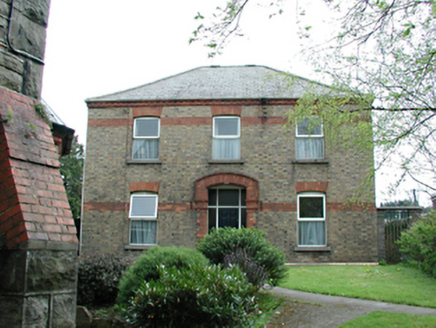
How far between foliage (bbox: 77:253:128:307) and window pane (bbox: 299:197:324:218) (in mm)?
10541

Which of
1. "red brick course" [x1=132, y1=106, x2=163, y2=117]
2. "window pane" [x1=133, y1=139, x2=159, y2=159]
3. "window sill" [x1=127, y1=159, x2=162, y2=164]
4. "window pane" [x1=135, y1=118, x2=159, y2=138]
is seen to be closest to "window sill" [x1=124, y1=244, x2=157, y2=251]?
"window sill" [x1=127, y1=159, x2=162, y2=164]

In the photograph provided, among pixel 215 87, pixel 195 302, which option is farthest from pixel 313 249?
pixel 195 302

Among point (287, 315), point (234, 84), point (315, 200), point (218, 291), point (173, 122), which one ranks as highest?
point (234, 84)

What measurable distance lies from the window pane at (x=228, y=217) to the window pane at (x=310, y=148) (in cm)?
349

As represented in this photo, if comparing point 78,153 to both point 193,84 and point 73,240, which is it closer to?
point 193,84

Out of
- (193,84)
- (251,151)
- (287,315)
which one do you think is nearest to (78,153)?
(193,84)

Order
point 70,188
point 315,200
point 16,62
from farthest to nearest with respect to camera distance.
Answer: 1. point 70,188
2. point 315,200
3. point 16,62

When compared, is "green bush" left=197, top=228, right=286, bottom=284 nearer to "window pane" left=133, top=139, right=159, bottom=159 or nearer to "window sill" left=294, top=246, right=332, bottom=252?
"window sill" left=294, top=246, right=332, bottom=252

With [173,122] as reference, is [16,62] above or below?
below

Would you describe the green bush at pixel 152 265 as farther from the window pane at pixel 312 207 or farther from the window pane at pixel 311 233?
the window pane at pixel 312 207

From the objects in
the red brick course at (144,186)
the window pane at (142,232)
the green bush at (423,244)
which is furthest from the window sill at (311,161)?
the window pane at (142,232)

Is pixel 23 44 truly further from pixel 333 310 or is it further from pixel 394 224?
pixel 394 224

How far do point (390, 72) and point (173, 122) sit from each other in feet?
37.1

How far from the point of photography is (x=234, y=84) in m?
19.9
